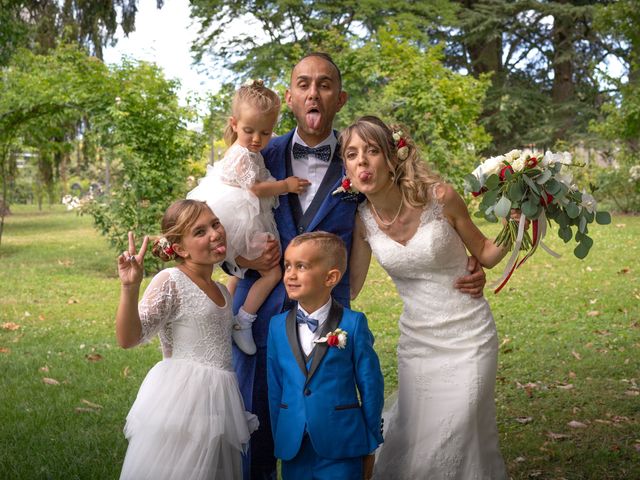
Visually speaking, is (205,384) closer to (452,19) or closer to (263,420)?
(263,420)

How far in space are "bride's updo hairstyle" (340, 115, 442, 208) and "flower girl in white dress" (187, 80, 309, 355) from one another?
1.62 ft

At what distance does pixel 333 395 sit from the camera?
145 inches

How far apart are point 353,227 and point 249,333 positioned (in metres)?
0.78

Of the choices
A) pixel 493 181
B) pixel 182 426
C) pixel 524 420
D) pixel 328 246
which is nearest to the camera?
pixel 182 426

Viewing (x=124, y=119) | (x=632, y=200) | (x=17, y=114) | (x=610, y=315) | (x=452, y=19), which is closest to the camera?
(x=610, y=315)

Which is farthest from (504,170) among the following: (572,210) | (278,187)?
(278,187)

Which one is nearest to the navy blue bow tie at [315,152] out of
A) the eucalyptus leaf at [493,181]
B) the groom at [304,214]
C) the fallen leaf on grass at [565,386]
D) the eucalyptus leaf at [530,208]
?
the groom at [304,214]

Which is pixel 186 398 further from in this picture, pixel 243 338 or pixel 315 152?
pixel 315 152

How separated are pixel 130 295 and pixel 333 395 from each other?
3.31ft

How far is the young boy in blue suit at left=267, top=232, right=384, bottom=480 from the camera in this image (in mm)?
3672

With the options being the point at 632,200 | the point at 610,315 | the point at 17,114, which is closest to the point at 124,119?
the point at 17,114

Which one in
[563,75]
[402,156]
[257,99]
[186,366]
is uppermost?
[563,75]

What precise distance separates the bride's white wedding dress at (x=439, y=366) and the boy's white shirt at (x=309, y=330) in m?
0.53

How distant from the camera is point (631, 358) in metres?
8.14
